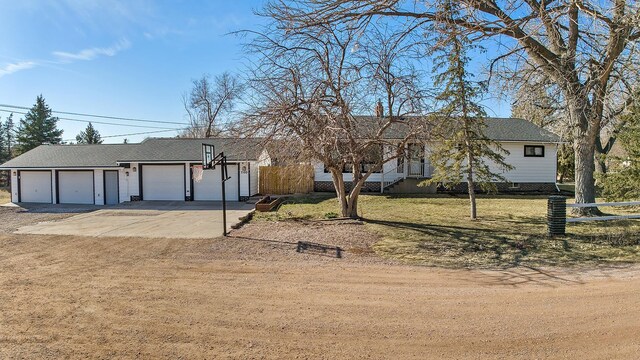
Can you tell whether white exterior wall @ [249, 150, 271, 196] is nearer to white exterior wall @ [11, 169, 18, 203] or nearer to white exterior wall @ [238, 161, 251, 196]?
white exterior wall @ [238, 161, 251, 196]

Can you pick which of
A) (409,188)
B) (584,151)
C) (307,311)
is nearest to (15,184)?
(409,188)

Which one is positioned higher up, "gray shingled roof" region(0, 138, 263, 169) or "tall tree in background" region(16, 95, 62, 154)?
"tall tree in background" region(16, 95, 62, 154)

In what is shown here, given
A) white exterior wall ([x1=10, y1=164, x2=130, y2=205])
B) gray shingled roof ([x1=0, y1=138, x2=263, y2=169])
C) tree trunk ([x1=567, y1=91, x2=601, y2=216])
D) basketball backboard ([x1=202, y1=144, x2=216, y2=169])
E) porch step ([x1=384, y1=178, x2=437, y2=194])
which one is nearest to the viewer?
basketball backboard ([x1=202, y1=144, x2=216, y2=169])

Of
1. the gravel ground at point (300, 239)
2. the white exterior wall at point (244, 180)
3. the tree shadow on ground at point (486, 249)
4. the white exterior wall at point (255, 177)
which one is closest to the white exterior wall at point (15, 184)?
the white exterior wall at point (244, 180)

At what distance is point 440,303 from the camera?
5223mm

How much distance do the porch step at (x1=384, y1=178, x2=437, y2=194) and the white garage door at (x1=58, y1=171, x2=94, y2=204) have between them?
1806 cm

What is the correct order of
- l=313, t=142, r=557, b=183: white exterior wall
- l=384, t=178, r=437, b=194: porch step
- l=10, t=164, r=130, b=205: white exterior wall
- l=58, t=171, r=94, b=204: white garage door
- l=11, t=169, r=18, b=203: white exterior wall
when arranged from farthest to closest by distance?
l=313, t=142, r=557, b=183: white exterior wall
l=11, t=169, r=18, b=203: white exterior wall
l=384, t=178, r=437, b=194: porch step
l=58, t=171, r=94, b=204: white garage door
l=10, t=164, r=130, b=205: white exterior wall

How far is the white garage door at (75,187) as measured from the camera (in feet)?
72.9

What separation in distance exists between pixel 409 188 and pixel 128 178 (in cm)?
1683

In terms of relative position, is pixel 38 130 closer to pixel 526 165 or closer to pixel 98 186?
pixel 98 186

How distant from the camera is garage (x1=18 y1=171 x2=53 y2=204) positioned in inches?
884

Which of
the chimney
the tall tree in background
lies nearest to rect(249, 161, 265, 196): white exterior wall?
the chimney

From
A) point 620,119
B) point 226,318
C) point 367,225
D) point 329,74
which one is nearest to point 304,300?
point 226,318

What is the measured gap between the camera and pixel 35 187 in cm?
2255
